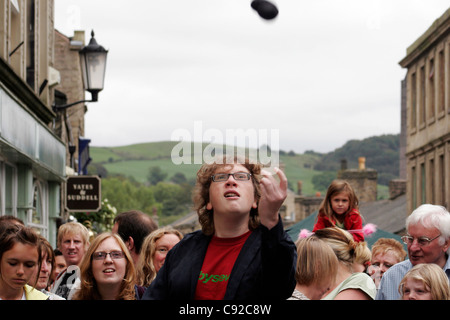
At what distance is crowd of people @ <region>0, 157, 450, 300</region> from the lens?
3.57 metres

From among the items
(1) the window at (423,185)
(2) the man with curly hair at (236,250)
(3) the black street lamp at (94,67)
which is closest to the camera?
(2) the man with curly hair at (236,250)

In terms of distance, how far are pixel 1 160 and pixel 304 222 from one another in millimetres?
7336

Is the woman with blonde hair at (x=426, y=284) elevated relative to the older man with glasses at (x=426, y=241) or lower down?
lower down

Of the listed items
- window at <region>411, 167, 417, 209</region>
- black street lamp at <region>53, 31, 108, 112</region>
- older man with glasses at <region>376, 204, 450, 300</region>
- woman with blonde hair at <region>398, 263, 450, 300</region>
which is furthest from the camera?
window at <region>411, 167, 417, 209</region>

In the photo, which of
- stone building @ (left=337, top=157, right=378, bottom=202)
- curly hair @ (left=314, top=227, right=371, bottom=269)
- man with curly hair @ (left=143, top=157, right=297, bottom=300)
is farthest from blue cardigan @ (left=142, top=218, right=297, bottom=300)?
stone building @ (left=337, top=157, right=378, bottom=202)

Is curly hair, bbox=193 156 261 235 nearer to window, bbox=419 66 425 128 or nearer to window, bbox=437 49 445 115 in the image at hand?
window, bbox=437 49 445 115

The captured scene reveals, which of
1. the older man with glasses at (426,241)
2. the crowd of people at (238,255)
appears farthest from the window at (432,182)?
the older man with glasses at (426,241)

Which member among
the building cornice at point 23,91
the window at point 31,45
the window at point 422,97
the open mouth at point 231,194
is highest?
the window at point 422,97

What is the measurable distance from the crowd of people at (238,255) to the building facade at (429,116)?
1054 inches

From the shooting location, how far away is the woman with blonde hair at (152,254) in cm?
692

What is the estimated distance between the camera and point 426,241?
20.1ft

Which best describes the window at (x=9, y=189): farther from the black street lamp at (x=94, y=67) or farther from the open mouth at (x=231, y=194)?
the open mouth at (x=231, y=194)
